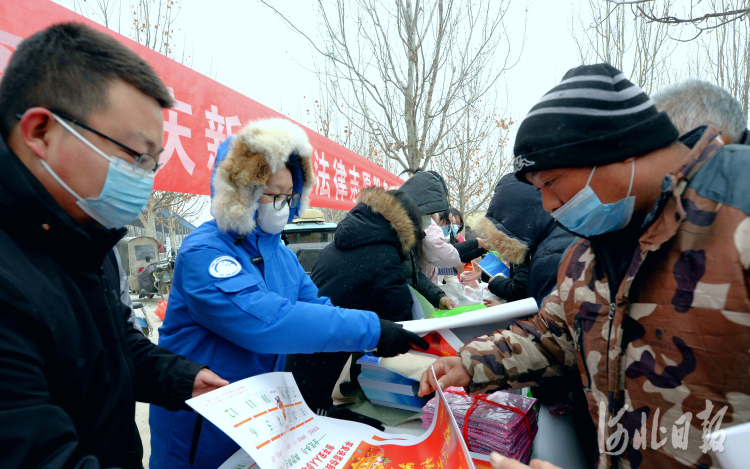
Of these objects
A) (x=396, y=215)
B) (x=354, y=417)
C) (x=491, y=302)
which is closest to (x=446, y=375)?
(x=354, y=417)

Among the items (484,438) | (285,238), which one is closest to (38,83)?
(484,438)

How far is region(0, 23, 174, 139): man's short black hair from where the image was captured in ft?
2.92

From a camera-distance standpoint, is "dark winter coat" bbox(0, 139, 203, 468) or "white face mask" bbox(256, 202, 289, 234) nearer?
"dark winter coat" bbox(0, 139, 203, 468)

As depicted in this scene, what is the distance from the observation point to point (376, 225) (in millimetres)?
2453

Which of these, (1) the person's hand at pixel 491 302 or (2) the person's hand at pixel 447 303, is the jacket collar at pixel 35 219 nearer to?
(1) the person's hand at pixel 491 302

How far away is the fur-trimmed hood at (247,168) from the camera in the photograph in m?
1.60

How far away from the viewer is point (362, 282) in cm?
235

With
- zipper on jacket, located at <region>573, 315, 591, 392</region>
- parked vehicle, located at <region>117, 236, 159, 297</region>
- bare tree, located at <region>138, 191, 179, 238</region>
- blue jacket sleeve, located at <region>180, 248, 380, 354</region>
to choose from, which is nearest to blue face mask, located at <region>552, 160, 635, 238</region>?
zipper on jacket, located at <region>573, 315, 591, 392</region>

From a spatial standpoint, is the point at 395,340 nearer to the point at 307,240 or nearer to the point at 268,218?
the point at 268,218

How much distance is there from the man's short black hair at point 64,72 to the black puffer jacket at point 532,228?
80.0 inches

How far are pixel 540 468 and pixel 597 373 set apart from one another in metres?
0.36

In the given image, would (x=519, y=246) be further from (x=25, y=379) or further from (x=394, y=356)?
(x=25, y=379)

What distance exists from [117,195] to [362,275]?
4.84ft

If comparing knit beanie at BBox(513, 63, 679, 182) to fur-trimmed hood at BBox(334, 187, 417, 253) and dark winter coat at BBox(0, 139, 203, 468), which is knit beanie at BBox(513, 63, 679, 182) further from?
fur-trimmed hood at BBox(334, 187, 417, 253)
